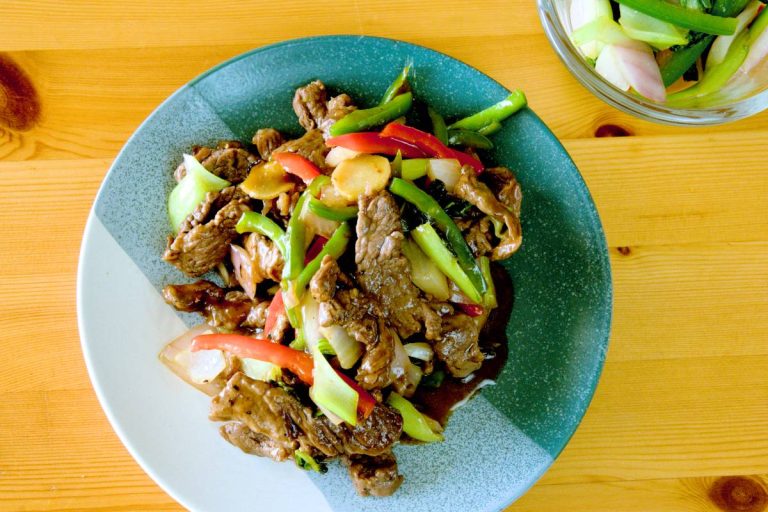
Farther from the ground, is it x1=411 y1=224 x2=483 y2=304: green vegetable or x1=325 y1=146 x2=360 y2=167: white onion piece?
x1=325 y1=146 x2=360 y2=167: white onion piece

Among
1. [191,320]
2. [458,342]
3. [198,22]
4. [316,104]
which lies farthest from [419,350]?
[198,22]

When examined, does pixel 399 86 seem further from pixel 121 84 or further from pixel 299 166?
pixel 121 84

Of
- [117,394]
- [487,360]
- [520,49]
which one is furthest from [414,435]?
[520,49]

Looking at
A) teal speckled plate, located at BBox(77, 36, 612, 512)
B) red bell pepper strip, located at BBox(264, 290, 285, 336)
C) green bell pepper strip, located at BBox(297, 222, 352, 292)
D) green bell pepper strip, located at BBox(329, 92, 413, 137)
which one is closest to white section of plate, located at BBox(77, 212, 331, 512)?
teal speckled plate, located at BBox(77, 36, 612, 512)

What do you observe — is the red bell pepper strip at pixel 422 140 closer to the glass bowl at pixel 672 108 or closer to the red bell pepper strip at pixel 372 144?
the red bell pepper strip at pixel 372 144

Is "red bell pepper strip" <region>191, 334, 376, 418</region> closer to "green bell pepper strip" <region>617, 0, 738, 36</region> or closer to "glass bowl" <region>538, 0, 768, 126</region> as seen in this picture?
"glass bowl" <region>538, 0, 768, 126</region>

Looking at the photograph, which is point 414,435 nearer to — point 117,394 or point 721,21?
point 117,394
